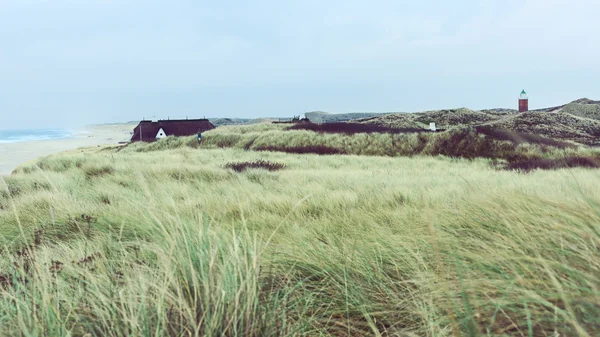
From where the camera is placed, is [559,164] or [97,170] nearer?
[97,170]

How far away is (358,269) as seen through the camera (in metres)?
2.33

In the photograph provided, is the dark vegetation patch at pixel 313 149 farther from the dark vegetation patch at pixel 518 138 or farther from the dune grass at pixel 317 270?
the dune grass at pixel 317 270

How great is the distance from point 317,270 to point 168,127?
157 feet

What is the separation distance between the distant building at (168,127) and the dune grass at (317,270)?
42896mm

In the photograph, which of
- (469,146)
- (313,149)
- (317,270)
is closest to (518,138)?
(469,146)

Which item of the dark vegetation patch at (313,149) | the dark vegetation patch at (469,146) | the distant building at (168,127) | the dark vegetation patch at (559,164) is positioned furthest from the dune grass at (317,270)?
the distant building at (168,127)

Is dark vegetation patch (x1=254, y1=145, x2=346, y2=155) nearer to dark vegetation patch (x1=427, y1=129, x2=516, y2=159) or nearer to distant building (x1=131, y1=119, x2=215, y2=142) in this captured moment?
dark vegetation patch (x1=427, y1=129, x2=516, y2=159)

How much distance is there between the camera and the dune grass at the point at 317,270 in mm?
1563

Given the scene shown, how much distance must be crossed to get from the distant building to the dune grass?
42896 millimetres

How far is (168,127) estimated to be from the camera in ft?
157

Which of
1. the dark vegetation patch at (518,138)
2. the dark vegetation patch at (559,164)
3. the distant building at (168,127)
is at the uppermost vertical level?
the distant building at (168,127)

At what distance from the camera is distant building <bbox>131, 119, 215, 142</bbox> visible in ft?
155

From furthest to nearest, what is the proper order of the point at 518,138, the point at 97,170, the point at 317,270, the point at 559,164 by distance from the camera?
the point at 518,138, the point at 559,164, the point at 97,170, the point at 317,270

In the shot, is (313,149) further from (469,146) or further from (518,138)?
(518,138)
